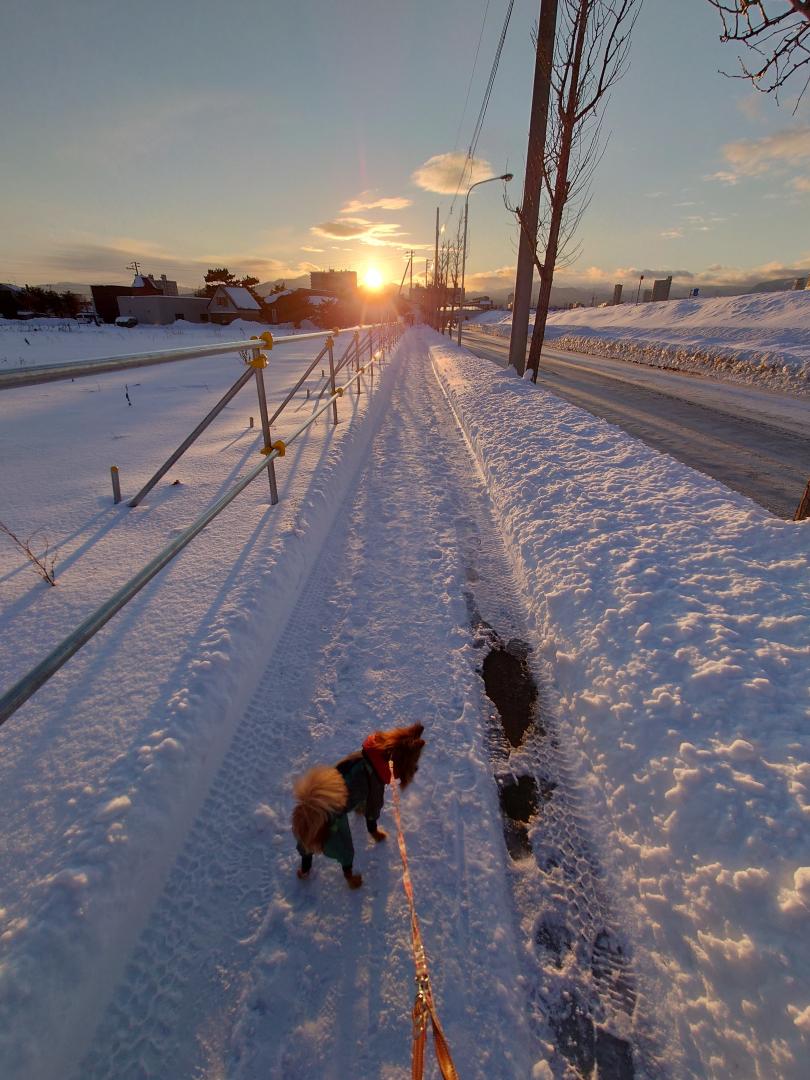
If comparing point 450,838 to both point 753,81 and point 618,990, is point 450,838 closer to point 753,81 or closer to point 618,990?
point 618,990

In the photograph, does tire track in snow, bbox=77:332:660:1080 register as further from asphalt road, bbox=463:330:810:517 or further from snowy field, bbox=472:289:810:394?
snowy field, bbox=472:289:810:394

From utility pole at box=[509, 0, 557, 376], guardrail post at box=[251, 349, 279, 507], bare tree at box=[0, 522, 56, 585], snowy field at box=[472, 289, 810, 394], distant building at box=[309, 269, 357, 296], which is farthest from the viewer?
distant building at box=[309, 269, 357, 296]

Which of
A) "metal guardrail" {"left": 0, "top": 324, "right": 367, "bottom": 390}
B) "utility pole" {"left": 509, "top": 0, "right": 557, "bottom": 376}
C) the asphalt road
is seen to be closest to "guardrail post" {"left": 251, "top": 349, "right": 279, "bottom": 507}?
"metal guardrail" {"left": 0, "top": 324, "right": 367, "bottom": 390}

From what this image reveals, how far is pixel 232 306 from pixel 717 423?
181 ft

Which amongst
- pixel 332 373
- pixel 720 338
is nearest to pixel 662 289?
pixel 720 338

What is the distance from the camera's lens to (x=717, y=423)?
29.6ft

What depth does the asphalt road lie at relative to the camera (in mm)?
5965

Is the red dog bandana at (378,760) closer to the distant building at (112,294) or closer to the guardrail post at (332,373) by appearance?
the guardrail post at (332,373)

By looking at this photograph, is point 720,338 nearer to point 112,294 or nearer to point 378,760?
point 378,760

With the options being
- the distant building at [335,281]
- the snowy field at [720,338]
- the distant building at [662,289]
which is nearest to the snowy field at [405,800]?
the snowy field at [720,338]

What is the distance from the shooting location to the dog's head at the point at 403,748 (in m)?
1.72

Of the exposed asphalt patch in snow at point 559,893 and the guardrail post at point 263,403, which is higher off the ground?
the guardrail post at point 263,403

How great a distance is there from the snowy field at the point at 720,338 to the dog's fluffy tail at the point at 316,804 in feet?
54.0

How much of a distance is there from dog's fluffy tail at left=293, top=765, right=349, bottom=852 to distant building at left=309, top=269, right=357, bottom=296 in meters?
91.5
